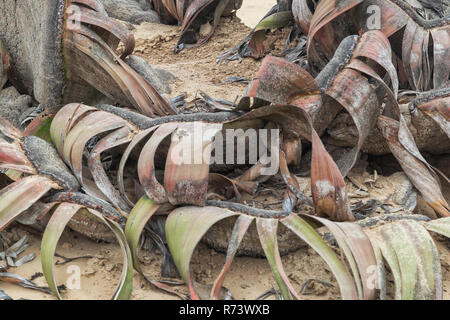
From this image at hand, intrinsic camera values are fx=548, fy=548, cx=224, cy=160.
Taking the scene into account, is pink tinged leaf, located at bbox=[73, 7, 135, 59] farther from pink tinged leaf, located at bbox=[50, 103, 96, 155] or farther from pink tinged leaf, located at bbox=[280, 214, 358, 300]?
pink tinged leaf, located at bbox=[280, 214, 358, 300]

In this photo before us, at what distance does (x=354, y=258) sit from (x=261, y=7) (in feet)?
16.1

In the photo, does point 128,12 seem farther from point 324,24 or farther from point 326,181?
point 326,181

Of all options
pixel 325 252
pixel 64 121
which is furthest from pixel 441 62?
pixel 64 121

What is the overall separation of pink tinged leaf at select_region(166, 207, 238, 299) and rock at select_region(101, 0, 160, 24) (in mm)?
Result: 2433

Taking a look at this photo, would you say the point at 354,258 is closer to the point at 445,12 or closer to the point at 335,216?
the point at 335,216

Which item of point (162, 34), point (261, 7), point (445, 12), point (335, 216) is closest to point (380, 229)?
point (335, 216)

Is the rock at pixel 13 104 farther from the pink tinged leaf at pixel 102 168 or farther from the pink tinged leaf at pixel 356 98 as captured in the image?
the pink tinged leaf at pixel 356 98

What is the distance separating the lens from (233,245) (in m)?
1.32

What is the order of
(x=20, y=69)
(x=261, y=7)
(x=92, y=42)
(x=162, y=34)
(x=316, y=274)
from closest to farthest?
(x=316, y=274) < (x=92, y=42) < (x=20, y=69) < (x=162, y=34) < (x=261, y=7)

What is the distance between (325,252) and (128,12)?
2764 millimetres

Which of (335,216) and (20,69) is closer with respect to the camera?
(335,216)

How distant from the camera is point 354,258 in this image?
1.26m

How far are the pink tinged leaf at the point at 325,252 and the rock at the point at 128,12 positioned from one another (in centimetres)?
257

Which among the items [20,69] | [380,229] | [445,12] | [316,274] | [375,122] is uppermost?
[445,12]
